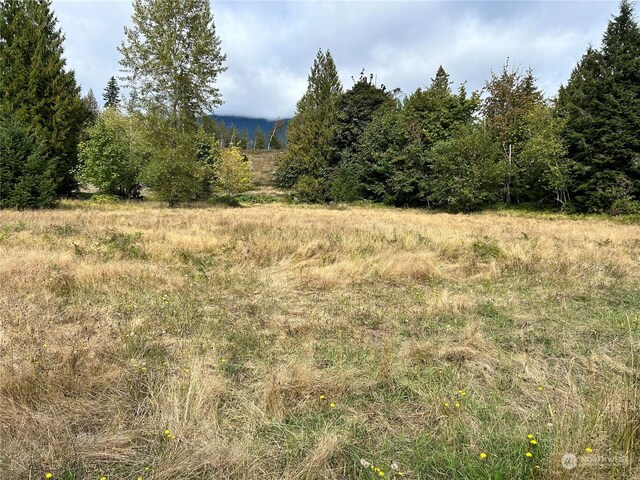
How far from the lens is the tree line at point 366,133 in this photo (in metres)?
22.3

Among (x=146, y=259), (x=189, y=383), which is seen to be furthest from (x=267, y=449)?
(x=146, y=259)

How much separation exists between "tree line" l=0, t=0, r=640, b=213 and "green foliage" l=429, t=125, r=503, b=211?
9cm

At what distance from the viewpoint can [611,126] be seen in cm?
2295

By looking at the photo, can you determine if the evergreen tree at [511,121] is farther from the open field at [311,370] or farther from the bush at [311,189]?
the open field at [311,370]

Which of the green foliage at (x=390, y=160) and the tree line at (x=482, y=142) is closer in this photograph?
the tree line at (x=482, y=142)

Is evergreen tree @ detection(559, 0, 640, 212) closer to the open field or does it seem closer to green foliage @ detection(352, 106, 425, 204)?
green foliage @ detection(352, 106, 425, 204)

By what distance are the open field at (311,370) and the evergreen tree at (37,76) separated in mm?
22323

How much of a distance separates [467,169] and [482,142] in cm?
219

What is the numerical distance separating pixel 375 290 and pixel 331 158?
32.6 metres

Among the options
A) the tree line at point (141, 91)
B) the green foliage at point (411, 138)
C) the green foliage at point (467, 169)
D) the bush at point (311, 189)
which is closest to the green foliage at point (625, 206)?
the green foliage at point (467, 169)

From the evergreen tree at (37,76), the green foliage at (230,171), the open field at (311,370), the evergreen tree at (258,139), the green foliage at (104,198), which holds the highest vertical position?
the evergreen tree at (258,139)

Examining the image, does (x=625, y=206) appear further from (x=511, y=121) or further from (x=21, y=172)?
(x=21, y=172)

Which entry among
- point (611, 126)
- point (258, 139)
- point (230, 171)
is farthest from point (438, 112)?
point (258, 139)

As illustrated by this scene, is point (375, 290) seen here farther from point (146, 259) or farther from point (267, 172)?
point (267, 172)
